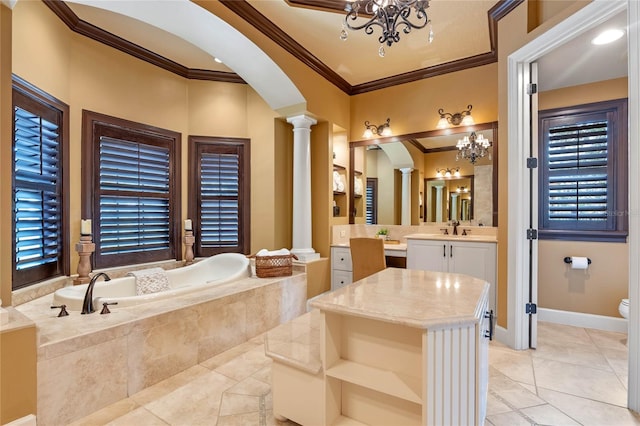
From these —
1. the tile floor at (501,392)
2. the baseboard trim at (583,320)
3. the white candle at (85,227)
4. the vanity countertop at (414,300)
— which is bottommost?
the tile floor at (501,392)

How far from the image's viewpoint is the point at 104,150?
136 inches

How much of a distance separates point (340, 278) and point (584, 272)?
8.83ft

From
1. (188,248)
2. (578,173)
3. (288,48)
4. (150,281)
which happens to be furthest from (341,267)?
(578,173)

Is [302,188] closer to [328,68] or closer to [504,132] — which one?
[328,68]

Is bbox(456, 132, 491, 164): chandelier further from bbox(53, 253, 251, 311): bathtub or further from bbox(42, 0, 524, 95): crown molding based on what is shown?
bbox(53, 253, 251, 311): bathtub

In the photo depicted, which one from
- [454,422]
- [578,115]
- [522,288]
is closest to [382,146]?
[578,115]

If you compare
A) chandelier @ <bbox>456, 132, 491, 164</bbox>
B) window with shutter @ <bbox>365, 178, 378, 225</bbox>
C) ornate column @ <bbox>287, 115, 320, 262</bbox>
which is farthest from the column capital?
chandelier @ <bbox>456, 132, 491, 164</bbox>

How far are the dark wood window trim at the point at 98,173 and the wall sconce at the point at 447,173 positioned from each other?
3532mm

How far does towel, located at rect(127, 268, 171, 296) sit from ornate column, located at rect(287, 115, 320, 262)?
4.99ft

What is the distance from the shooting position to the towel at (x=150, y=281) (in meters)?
3.10

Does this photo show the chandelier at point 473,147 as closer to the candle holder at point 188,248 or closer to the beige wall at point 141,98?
the beige wall at point 141,98

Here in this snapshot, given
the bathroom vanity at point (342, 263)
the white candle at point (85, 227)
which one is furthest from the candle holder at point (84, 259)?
the bathroom vanity at point (342, 263)

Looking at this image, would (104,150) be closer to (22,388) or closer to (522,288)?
(22,388)

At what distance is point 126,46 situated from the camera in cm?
355
